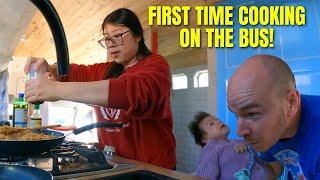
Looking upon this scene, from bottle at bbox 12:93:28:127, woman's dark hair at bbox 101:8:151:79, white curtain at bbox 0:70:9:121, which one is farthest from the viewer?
white curtain at bbox 0:70:9:121

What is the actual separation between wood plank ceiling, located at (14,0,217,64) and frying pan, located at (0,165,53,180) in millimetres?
2093

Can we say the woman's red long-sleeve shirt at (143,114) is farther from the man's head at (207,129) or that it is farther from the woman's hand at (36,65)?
the man's head at (207,129)

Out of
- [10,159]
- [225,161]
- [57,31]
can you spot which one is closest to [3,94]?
[225,161]

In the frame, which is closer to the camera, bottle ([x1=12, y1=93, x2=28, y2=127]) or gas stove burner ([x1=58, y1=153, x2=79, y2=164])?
gas stove burner ([x1=58, y1=153, x2=79, y2=164])

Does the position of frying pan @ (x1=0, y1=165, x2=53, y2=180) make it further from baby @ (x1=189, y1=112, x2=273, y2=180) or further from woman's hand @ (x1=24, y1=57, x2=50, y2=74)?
baby @ (x1=189, y1=112, x2=273, y2=180)

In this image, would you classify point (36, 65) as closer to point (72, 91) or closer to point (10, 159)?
point (72, 91)

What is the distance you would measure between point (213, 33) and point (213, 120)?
1094mm

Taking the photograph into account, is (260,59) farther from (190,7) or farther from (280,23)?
(190,7)

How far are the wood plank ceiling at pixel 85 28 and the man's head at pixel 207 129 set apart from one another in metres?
1.07

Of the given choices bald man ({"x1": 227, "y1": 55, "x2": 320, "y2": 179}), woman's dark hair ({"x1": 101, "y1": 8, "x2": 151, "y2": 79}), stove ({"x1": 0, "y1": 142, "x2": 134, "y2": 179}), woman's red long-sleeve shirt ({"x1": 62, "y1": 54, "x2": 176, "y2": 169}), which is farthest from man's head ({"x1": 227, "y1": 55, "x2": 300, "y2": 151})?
woman's dark hair ({"x1": 101, "y1": 8, "x2": 151, "y2": 79})

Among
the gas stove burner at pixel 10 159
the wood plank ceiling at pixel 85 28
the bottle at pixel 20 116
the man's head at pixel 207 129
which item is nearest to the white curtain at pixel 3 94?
the wood plank ceiling at pixel 85 28

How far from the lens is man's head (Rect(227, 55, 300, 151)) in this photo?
0.82 m

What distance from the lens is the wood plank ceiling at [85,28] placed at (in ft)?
10.8

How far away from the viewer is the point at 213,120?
7.49ft
